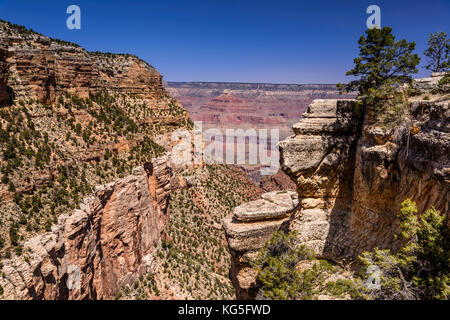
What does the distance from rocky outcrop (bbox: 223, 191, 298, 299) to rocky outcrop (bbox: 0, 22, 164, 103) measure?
22439 millimetres

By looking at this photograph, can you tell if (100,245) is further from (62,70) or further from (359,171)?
(359,171)

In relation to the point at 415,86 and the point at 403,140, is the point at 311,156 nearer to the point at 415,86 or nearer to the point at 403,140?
the point at 403,140

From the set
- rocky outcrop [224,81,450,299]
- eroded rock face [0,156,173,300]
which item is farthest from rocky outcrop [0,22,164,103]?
rocky outcrop [224,81,450,299]

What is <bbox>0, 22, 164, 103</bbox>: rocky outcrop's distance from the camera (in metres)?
24.3

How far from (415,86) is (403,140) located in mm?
3342

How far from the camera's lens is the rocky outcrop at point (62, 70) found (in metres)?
24.3

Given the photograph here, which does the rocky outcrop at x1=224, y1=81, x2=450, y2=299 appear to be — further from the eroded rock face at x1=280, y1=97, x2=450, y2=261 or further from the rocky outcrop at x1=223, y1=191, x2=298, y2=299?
the rocky outcrop at x1=223, y1=191, x2=298, y2=299

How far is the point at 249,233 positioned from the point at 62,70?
27.9 meters

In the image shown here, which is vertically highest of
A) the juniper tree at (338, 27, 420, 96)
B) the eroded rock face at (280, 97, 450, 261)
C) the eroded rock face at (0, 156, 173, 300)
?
the juniper tree at (338, 27, 420, 96)

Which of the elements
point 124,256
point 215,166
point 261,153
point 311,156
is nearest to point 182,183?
point 215,166

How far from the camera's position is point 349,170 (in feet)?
50.8

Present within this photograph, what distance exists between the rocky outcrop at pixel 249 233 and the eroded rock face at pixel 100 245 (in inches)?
436

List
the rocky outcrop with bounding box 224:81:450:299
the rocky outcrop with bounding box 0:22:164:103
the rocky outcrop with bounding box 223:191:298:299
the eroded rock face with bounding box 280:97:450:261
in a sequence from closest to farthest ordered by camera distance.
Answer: the eroded rock face with bounding box 280:97:450:261
the rocky outcrop with bounding box 224:81:450:299
the rocky outcrop with bounding box 223:191:298:299
the rocky outcrop with bounding box 0:22:164:103
